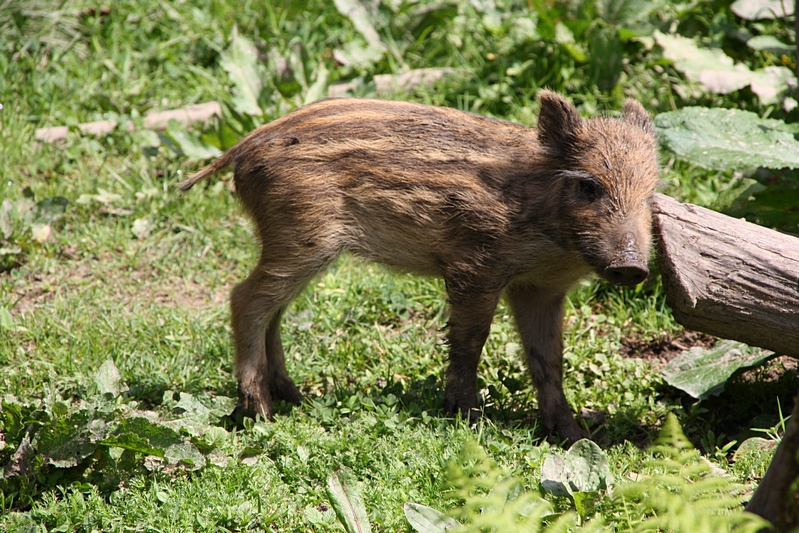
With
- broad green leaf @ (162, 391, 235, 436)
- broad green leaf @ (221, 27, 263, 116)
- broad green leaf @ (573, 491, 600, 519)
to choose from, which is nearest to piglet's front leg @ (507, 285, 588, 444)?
broad green leaf @ (573, 491, 600, 519)

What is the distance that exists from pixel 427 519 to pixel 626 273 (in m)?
1.54

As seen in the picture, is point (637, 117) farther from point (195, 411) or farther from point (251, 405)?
point (195, 411)

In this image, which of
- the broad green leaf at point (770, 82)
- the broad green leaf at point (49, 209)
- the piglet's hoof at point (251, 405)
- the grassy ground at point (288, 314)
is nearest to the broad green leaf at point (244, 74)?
the grassy ground at point (288, 314)

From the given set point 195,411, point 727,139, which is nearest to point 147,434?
point 195,411

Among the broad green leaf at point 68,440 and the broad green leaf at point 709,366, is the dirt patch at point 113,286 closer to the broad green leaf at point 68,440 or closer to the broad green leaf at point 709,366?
the broad green leaf at point 68,440

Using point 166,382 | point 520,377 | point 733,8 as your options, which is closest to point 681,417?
point 520,377

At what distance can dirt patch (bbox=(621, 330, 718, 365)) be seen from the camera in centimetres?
530

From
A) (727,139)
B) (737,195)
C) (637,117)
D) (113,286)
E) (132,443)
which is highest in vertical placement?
(637,117)

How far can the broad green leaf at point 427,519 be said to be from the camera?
11.1 ft

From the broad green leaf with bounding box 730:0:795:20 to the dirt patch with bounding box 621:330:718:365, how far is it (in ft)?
10.8

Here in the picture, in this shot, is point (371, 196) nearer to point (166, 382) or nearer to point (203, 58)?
point (166, 382)

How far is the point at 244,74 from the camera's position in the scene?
6.84 m

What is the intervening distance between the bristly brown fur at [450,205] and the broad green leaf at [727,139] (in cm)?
61

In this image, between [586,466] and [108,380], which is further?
[108,380]
